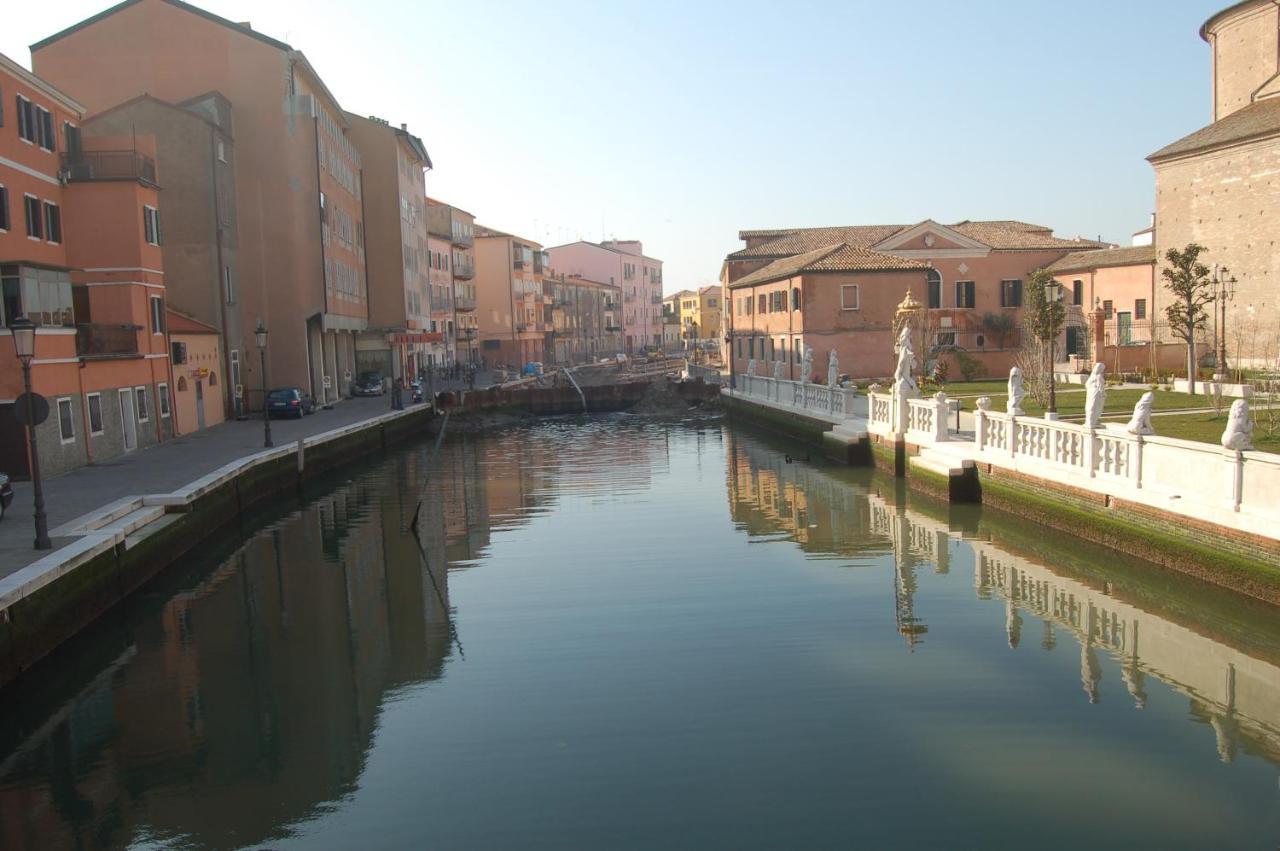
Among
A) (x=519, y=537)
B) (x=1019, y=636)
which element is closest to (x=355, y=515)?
(x=519, y=537)

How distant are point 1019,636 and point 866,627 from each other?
1.85 m

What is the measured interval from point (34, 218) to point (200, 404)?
11.1 metres

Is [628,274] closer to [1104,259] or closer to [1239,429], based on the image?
[1104,259]

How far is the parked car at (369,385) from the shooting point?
55.8 metres

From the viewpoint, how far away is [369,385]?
184 feet

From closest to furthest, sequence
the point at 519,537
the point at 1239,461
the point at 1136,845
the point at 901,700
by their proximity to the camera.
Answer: the point at 1136,845, the point at 901,700, the point at 1239,461, the point at 519,537

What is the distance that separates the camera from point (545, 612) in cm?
1498

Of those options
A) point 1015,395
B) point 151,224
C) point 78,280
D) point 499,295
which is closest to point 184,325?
point 151,224

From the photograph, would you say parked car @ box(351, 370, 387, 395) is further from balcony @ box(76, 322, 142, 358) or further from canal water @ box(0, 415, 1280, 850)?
canal water @ box(0, 415, 1280, 850)

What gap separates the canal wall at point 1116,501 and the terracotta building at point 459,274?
5586cm

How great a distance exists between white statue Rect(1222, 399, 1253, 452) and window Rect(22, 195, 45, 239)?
25052 millimetres

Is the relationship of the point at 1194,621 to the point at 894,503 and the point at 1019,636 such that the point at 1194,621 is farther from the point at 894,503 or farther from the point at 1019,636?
the point at 894,503

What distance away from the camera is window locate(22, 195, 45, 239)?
82.0 feet

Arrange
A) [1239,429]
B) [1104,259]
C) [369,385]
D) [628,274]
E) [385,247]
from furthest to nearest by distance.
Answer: [628,274] < [385,247] < [369,385] < [1104,259] < [1239,429]
